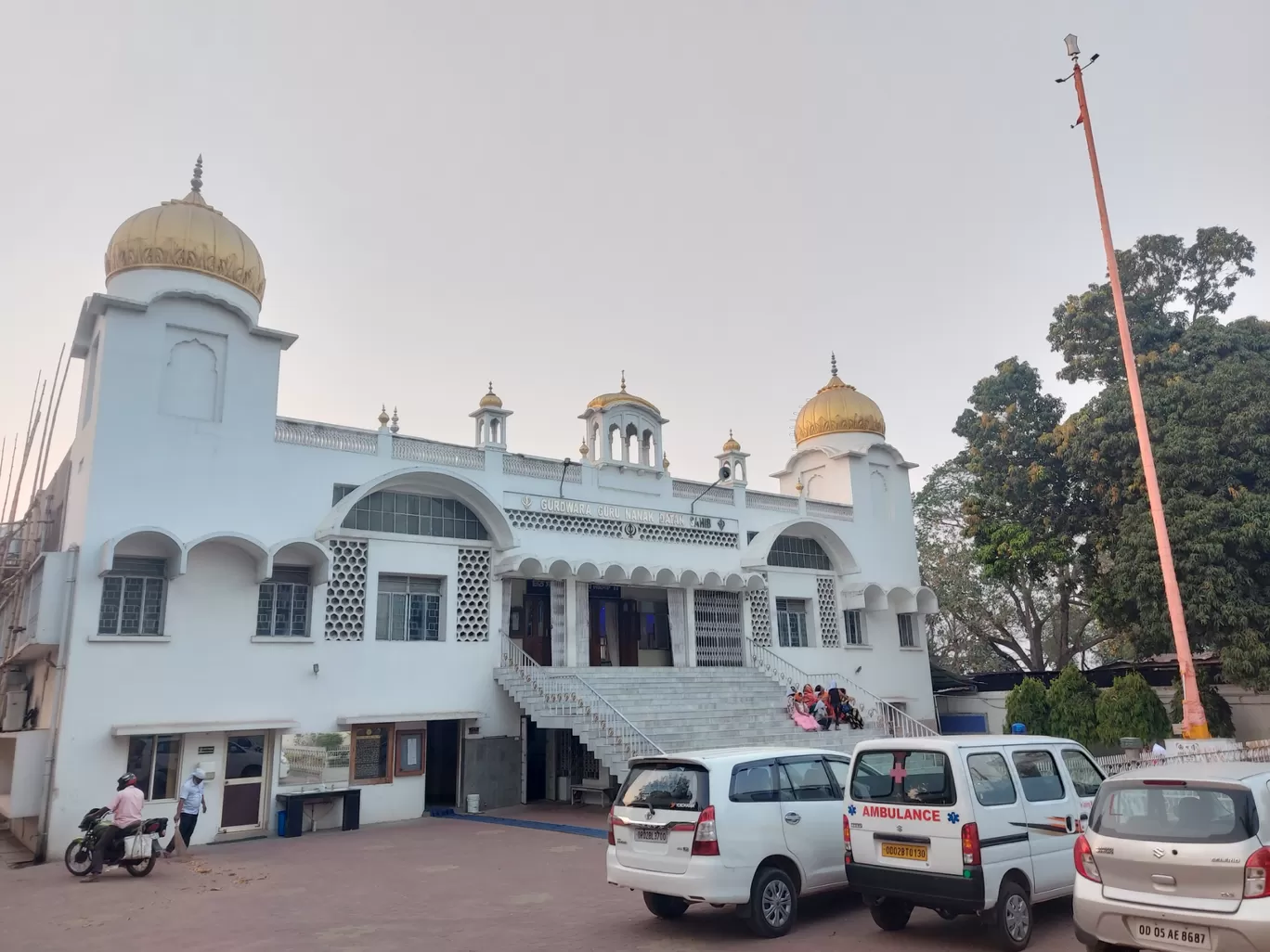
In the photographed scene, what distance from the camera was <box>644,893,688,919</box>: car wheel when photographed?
758 cm

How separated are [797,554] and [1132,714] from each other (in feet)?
26.6

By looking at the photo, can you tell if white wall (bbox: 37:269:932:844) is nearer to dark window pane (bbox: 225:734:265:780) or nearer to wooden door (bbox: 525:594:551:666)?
dark window pane (bbox: 225:734:265:780)

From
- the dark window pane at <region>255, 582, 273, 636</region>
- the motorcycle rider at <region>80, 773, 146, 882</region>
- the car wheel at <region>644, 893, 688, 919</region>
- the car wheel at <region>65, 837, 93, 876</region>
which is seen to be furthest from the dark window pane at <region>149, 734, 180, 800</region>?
the car wheel at <region>644, 893, 688, 919</region>

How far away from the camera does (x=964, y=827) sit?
20.7ft

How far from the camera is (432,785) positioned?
1770cm

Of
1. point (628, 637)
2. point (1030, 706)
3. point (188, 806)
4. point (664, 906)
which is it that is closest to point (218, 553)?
point (188, 806)

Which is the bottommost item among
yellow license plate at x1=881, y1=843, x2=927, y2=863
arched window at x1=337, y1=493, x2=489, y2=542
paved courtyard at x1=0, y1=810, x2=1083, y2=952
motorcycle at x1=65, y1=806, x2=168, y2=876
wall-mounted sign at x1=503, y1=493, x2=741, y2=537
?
paved courtyard at x1=0, y1=810, x2=1083, y2=952

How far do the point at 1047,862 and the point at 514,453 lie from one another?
13452mm

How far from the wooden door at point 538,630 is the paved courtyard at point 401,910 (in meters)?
6.67

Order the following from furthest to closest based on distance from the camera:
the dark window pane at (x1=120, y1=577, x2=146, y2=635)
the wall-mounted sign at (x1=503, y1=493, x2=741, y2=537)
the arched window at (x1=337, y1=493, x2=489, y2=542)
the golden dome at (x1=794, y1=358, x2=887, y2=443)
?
the golden dome at (x1=794, y1=358, x2=887, y2=443)
the wall-mounted sign at (x1=503, y1=493, x2=741, y2=537)
the arched window at (x1=337, y1=493, x2=489, y2=542)
the dark window pane at (x1=120, y1=577, x2=146, y2=635)

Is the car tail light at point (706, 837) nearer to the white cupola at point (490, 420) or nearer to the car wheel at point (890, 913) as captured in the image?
the car wheel at point (890, 913)

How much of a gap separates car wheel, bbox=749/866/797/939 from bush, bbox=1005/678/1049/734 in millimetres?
16489

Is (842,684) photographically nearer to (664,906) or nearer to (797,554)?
(797,554)

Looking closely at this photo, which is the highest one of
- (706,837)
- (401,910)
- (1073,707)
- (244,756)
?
(1073,707)
